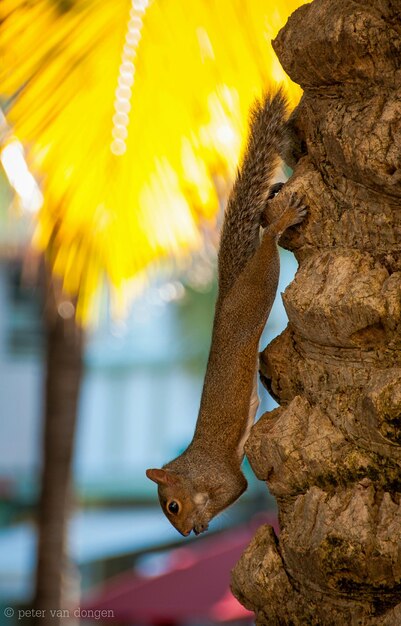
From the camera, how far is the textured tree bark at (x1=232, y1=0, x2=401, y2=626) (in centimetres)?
194

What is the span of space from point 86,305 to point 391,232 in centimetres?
273

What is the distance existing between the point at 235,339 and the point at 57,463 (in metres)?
3.43

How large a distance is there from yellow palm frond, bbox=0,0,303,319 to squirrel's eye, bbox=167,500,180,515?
126cm

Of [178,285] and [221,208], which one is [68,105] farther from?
[178,285]

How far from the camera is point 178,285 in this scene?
218 inches

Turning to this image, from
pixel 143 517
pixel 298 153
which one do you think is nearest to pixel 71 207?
pixel 298 153

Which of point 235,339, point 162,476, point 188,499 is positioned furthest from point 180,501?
point 235,339

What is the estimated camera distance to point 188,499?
3.59m

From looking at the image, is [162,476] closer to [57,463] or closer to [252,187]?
[252,187]

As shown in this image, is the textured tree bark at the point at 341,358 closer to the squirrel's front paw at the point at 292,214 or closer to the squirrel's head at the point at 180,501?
the squirrel's front paw at the point at 292,214

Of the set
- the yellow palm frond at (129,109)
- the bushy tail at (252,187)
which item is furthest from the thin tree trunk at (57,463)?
the bushy tail at (252,187)

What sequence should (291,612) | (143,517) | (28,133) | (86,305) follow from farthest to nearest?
(143,517) → (86,305) → (28,133) → (291,612)

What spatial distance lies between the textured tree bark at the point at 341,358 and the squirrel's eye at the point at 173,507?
4.26 ft

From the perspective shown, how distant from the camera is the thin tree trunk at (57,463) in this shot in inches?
239
